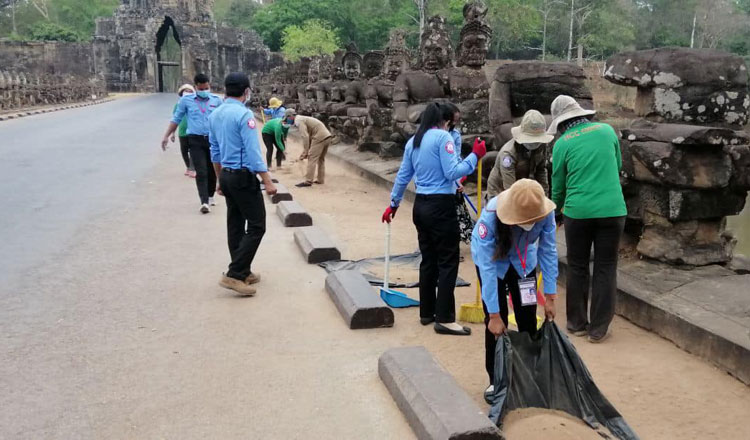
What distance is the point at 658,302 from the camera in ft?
16.0

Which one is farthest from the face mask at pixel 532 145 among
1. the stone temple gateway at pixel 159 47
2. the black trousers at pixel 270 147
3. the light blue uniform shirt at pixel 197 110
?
the stone temple gateway at pixel 159 47

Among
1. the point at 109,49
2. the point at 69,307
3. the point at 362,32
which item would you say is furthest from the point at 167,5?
the point at 69,307

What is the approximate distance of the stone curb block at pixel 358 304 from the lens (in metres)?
4.93

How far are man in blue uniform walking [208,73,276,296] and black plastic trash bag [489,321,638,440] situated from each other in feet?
9.07

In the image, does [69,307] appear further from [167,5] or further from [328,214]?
[167,5]


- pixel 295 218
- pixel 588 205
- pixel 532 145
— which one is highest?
pixel 532 145

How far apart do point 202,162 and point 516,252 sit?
6.09 m

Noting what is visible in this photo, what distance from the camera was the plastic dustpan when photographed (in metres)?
5.51

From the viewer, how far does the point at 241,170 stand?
559 cm

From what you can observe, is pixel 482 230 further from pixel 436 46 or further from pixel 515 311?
pixel 436 46

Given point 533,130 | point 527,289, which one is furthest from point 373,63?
point 527,289

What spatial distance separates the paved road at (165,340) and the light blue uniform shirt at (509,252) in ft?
2.99

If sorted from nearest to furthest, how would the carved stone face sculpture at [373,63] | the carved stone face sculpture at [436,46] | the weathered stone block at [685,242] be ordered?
the weathered stone block at [685,242] → the carved stone face sculpture at [436,46] → the carved stone face sculpture at [373,63]

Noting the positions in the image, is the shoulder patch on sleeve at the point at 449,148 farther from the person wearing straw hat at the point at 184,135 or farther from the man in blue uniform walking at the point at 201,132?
the person wearing straw hat at the point at 184,135
